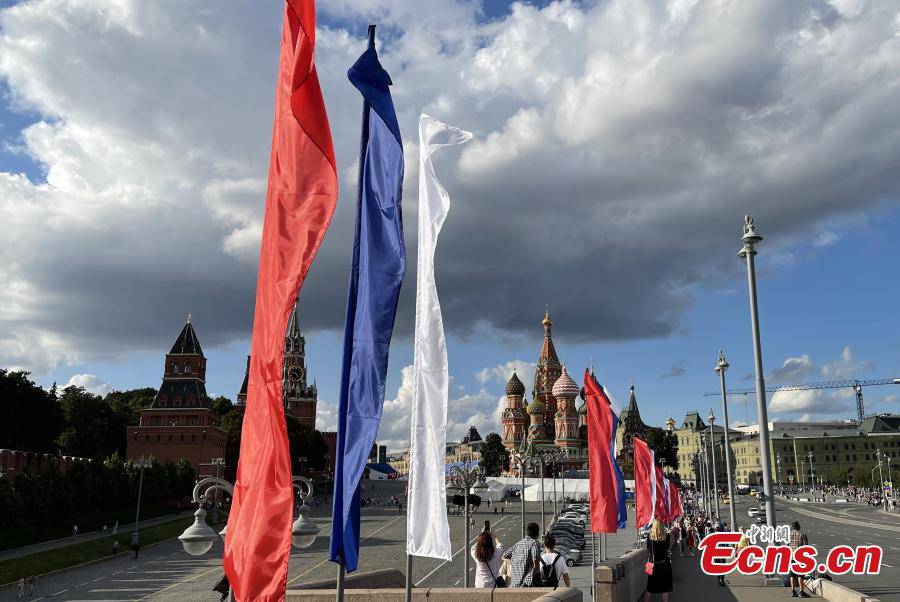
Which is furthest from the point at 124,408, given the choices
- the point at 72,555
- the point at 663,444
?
the point at 663,444

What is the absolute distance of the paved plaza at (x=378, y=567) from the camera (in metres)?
21.8

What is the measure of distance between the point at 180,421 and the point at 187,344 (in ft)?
32.5

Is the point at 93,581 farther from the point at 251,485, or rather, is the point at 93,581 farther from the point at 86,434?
the point at 86,434

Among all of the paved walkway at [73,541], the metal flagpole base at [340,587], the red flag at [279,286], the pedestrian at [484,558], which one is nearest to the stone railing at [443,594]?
the pedestrian at [484,558]

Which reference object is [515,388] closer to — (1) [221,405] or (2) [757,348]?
(1) [221,405]

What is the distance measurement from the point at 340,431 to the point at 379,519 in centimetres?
6822

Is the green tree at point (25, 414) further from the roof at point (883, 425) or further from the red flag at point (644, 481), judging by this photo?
the roof at point (883, 425)

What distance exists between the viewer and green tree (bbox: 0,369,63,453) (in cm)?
7200

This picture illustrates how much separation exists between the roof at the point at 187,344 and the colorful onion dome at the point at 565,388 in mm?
72574

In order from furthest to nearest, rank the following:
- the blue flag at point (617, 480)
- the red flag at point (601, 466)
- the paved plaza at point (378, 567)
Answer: the paved plaza at point (378, 567)
the blue flag at point (617, 480)
the red flag at point (601, 466)

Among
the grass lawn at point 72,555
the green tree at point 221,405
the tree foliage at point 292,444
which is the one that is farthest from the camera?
the green tree at point 221,405

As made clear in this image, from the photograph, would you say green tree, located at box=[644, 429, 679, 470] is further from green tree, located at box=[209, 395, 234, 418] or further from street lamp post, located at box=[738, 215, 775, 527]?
street lamp post, located at box=[738, 215, 775, 527]

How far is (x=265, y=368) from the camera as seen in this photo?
7.20 metres

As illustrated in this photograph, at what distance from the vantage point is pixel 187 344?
91.3m
